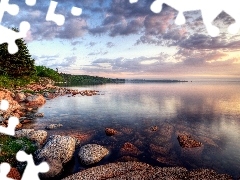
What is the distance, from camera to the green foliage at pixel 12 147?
1373 centimetres

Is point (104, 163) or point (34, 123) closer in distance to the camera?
point (104, 163)

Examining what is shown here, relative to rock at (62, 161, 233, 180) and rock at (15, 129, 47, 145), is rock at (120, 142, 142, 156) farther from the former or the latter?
rock at (15, 129, 47, 145)

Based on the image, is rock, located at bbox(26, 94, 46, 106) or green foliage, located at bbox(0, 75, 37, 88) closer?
rock, located at bbox(26, 94, 46, 106)

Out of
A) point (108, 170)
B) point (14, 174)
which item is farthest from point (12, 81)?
point (108, 170)

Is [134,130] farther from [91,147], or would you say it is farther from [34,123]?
[34,123]

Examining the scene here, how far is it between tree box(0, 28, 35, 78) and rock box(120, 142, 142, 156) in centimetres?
→ 3813

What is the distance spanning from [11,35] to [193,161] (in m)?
12.6

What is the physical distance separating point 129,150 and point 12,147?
759 cm

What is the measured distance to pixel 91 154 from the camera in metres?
15.0

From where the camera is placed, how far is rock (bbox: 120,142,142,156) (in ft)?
54.4

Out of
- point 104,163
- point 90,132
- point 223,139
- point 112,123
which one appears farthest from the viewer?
point 112,123

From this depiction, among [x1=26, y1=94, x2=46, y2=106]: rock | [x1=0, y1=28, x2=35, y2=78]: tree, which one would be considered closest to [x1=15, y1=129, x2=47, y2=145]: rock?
[x1=26, y1=94, x2=46, y2=106]: rock

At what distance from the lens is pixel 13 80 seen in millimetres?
49094

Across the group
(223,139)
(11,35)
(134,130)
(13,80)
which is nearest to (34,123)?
(134,130)
